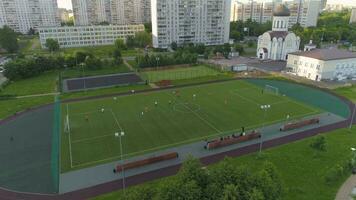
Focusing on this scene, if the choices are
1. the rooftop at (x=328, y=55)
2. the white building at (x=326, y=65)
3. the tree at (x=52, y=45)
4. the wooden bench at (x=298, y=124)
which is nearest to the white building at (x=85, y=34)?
the tree at (x=52, y=45)

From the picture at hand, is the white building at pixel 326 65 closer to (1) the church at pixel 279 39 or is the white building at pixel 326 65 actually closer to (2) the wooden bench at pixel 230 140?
(1) the church at pixel 279 39

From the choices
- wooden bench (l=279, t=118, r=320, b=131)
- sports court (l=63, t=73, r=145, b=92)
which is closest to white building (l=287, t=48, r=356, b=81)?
wooden bench (l=279, t=118, r=320, b=131)

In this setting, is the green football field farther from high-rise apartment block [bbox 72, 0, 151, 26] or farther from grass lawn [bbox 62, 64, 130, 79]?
high-rise apartment block [bbox 72, 0, 151, 26]

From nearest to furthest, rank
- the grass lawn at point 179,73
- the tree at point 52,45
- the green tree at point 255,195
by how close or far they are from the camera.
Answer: the green tree at point 255,195
the grass lawn at point 179,73
the tree at point 52,45

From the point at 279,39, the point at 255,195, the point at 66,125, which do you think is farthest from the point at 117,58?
the point at 255,195

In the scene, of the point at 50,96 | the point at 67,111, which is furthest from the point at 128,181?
the point at 50,96

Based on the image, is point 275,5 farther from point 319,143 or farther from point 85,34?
point 319,143
